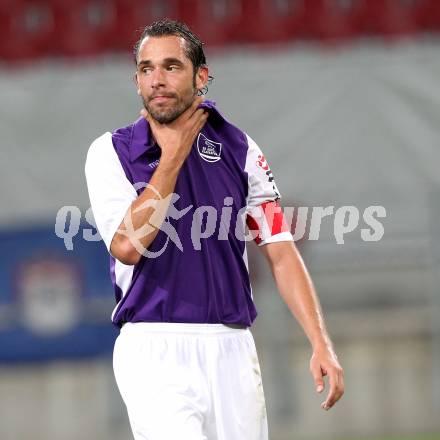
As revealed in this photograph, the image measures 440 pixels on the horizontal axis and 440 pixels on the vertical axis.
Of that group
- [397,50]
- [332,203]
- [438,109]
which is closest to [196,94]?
[332,203]

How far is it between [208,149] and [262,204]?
26cm

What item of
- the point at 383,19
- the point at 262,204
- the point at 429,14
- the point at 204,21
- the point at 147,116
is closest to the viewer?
the point at 147,116

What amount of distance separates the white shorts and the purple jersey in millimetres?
44

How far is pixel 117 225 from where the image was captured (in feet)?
10.3

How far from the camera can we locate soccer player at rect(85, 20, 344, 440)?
10.3 ft

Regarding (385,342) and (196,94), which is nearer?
(196,94)

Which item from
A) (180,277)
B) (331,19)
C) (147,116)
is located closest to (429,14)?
(331,19)

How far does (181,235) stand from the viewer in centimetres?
323

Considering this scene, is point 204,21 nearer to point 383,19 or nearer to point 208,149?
point 383,19

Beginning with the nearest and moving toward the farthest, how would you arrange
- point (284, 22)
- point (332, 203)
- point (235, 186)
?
point (235, 186)
point (332, 203)
point (284, 22)

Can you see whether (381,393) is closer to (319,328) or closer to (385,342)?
(385,342)

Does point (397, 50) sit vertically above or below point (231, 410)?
above

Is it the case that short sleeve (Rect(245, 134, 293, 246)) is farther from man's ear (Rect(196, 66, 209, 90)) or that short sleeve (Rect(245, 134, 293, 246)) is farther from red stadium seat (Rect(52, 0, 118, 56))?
red stadium seat (Rect(52, 0, 118, 56))

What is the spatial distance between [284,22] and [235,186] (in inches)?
307
